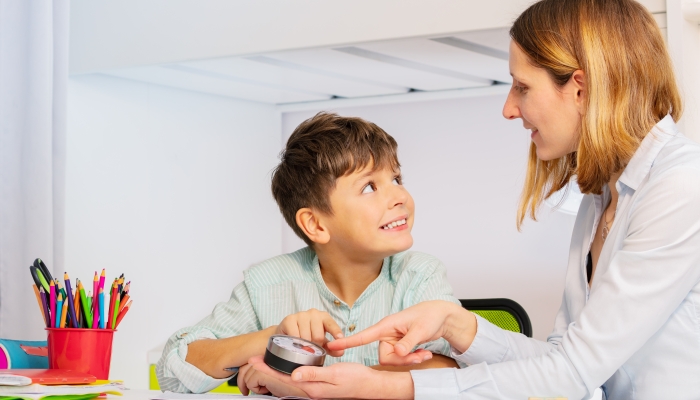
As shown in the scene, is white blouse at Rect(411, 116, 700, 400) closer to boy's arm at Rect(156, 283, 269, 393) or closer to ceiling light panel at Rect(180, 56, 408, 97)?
boy's arm at Rect(156, 283, 269, 393)

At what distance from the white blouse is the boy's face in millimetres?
314

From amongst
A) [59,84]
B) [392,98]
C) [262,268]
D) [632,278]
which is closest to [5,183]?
[59,84]

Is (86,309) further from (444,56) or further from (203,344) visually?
(444,56)

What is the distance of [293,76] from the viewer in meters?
1.79

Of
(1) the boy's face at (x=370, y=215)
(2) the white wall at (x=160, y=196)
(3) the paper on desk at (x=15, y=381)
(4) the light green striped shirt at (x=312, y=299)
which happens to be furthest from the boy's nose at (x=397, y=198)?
(2) the white wall at (x=160, y=196)

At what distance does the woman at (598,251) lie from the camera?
848 millimetres

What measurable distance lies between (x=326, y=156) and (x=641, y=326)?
1.74 feet

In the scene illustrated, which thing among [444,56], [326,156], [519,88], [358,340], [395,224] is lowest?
[358,340]

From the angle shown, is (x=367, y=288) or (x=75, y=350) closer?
(x=75, y=350)

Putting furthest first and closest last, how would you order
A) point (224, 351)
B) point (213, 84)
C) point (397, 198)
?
point (213, 84) → point (397, 198) → point (224, 351)

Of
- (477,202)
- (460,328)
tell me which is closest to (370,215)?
(460,328)

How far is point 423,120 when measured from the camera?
7.13 ft

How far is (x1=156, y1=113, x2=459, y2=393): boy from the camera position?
3.75 feet

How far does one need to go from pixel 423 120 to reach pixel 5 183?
44.2 inches
